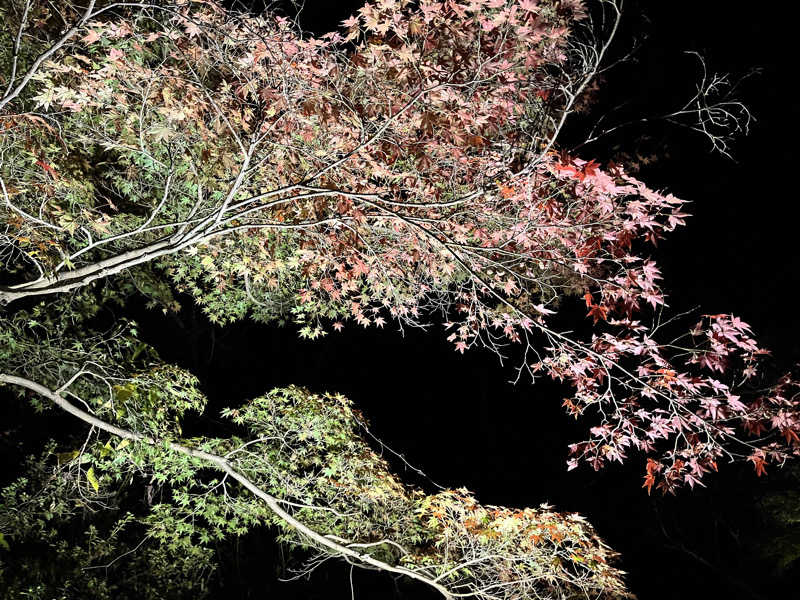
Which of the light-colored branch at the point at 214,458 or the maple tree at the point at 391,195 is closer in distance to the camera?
the maple tree at the point at 391,195

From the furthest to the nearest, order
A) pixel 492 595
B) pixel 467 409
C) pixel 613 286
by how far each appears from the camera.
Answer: pixel 467 409
pixel 492 595
pixel 613 286

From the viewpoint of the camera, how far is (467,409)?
454 inches

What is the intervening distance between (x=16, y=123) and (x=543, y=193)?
3392mm

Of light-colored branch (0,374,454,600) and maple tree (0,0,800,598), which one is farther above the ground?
maple tree (0,0,800,598)

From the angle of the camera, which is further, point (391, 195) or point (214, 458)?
point (214, 458)

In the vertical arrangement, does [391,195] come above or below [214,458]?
above

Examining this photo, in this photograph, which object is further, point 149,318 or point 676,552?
point 149,318

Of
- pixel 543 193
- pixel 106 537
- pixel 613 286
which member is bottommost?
pixel 106 537

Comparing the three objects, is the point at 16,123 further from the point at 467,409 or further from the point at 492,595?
the point at 467,409

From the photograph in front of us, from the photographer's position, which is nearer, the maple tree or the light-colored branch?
the maple tree

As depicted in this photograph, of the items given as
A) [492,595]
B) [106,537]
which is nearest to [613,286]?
[492,595]

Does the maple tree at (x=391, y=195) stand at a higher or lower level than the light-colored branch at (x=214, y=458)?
higher

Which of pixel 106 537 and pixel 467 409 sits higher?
pixel 106 537

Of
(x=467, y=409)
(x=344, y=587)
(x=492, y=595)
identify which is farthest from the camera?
(x=467, y=409)
